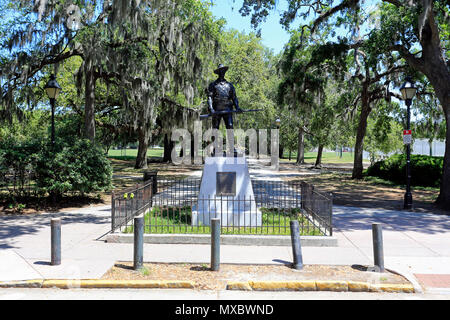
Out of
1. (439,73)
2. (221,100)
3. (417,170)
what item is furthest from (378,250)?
(417,170)

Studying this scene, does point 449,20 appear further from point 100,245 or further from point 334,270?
point 100,245

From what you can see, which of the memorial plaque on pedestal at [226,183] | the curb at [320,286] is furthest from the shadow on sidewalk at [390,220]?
the curb at [320,286]

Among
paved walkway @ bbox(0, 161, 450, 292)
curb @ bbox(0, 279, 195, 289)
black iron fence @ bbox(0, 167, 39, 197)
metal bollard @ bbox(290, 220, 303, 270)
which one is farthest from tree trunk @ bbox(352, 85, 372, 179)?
curb @ bbox(0, 279, 195, 289)

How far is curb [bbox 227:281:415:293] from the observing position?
5.52 metres

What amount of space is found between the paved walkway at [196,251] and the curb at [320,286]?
62 centimetres

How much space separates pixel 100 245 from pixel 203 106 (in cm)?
2329

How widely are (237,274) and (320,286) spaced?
1.38 meters

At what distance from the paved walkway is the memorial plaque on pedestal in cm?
224

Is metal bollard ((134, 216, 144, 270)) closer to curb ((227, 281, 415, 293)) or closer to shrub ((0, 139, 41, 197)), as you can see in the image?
curb ((227, 281, 415, 293))

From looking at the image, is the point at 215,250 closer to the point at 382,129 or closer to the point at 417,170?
the point at 417,170

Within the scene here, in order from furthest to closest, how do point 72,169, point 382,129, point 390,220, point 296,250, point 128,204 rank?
point 382,129 < point 72,169 < point 390,220 < point 128,204 < point 296,250

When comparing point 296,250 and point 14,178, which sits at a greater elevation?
point 14,178

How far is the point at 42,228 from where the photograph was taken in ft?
31.2

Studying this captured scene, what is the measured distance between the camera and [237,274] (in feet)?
20.1
